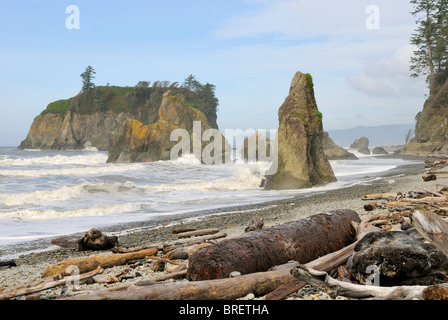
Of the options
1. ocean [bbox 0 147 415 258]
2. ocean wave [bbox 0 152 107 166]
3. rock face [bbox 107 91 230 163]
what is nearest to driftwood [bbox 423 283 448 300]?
ocean [bbox 0 147 415 258]

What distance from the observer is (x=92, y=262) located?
5523 mm

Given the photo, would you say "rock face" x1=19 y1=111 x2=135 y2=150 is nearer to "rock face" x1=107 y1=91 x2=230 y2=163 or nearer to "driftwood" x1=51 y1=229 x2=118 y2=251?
"rock face" x1=107 y1=91 x2=230 y2=163

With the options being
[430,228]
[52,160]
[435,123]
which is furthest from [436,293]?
[435,123]

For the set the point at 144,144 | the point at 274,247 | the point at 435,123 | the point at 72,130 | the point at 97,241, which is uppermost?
the point at 72,130

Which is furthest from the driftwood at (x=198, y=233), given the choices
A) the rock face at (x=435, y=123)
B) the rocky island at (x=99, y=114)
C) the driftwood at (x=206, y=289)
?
the rocky island at (x=99, y=114)

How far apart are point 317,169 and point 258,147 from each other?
88.1ft

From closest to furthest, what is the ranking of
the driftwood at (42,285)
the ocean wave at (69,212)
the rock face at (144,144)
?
the driftwood at (42,285) → the ocean wave at (69,212) → the rock face at (144,144)

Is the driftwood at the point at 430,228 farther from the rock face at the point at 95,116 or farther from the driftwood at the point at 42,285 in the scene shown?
the rock face at the point at 95,116

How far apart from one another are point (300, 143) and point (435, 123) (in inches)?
1457

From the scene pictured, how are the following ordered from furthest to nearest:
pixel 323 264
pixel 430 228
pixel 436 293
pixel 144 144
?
pixel 144 144 → pixel 323 264 → pixel 430 228 → pixel 436 293

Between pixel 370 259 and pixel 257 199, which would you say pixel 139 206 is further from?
pixel 370 259

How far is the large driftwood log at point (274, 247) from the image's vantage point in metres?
3.93

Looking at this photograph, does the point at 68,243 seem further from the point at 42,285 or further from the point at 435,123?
the point at 435,123

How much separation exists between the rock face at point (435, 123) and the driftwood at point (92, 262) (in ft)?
150
